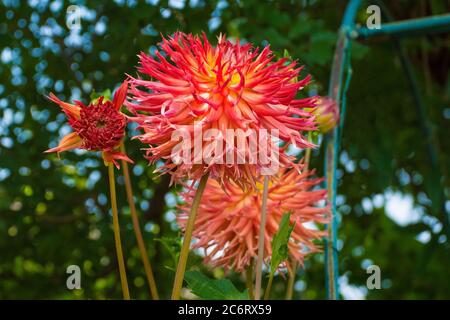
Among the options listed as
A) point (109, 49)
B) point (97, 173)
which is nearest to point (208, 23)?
point (109, 49)

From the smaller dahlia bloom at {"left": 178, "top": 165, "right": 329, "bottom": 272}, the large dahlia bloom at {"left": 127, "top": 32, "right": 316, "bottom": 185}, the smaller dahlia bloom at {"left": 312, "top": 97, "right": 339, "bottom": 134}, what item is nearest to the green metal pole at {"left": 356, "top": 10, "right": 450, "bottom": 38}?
the smaller dahlia bloom at {"left": 312, "top": 97, "right": 339, "bottom": 134}

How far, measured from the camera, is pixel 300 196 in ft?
1.98

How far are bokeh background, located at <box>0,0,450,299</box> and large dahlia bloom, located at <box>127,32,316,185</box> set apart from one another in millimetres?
672

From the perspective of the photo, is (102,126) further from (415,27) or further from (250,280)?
(415,27)

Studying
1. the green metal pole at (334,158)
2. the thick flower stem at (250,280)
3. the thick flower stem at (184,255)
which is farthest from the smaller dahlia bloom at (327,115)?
the thick flower stem at (184,255)

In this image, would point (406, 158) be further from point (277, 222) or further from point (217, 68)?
point (217, 68)

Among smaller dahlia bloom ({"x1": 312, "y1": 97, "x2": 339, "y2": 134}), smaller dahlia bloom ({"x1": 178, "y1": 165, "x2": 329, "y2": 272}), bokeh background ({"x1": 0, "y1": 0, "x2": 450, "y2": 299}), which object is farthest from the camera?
bokeh background ({"x1": 0, "y1": 0, "x2": 450, "y2": 299})

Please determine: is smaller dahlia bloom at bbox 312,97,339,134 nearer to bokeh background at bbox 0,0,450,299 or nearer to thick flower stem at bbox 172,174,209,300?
thick flower stem at bbox 172,174,209,300

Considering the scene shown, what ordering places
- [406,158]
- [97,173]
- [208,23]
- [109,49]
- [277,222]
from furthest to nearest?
[406,158]
[97,173]
[109,49]
[208,23]
[277,222]

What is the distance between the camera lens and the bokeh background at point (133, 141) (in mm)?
1301

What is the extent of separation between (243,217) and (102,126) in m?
0.17

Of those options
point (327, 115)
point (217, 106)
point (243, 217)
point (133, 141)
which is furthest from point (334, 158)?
point (133, 141)

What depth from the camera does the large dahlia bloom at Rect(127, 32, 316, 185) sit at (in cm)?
43
